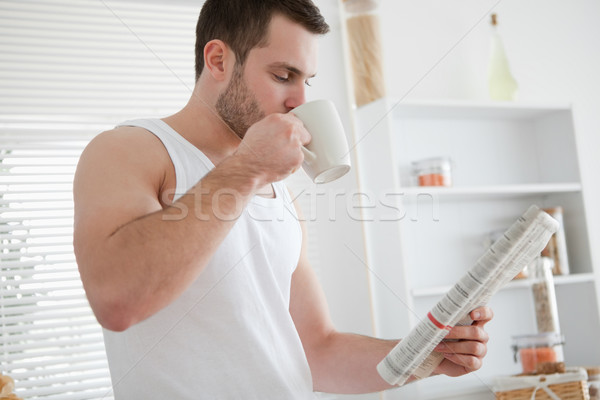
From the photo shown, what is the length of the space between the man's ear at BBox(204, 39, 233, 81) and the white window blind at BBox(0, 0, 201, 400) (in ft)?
3.31

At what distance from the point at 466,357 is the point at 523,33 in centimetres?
215

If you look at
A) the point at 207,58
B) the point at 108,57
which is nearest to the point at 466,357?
the point at 207,58

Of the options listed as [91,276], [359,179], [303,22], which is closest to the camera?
[91,276]

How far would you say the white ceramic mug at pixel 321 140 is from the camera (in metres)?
0.90

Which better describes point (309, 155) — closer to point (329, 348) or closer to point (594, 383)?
point (329, 348)

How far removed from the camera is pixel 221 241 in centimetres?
71

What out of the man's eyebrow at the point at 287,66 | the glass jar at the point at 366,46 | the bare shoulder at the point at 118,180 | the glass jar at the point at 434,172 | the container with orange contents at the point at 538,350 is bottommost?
the container with orange contents at the point at 538,350

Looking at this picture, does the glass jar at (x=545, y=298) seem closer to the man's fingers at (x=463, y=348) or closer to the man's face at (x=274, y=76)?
the man's fingers at (x=463, y=348)

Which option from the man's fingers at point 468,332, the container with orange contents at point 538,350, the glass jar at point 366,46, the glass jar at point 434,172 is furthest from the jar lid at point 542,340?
the man's fingers at point 468,332

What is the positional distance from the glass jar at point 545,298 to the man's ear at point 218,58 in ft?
4.82

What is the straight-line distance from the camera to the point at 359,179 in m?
2.04

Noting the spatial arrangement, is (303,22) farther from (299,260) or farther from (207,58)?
(299,260)

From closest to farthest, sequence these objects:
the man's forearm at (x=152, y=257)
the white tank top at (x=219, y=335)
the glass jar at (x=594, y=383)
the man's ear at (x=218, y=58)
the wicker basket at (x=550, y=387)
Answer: the man's forearm at (x=152, y=257)
the white tank top at (x=219, y=335)
the man's ear at (x=218, y=58)
the wicker basket at (x=550, y=387)
the glass jar at (x=594, y=383)

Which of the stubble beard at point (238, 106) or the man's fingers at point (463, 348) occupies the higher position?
the stubble beard at point (238, 106)
